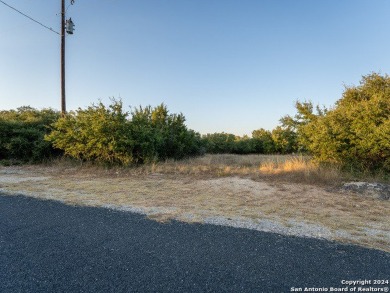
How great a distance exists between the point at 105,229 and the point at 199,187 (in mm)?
4613

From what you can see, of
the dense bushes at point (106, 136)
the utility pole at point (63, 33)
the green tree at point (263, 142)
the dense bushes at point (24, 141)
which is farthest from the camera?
the green tree at point (263, 142)

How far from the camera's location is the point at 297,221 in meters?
4.76

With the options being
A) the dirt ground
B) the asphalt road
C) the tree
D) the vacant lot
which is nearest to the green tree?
the tree

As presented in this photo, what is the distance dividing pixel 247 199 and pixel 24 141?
14234 millimetres

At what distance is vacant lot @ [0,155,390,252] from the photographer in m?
4.49

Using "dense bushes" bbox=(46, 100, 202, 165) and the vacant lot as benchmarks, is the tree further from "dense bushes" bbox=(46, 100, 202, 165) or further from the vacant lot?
"dense bushes" bbox=(46, 100, 202, 165)

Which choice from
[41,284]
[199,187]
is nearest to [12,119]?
[199,187]

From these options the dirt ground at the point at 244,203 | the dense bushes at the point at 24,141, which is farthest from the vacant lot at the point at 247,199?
the dense bushes at the point at 24,141

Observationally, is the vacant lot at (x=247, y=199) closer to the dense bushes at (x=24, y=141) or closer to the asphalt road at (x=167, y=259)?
the asphalt road at (x=167, y=259)

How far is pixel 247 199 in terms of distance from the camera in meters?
6.77

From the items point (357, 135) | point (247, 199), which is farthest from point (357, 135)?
point (247, 199)

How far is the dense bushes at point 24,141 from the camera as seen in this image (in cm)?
1441

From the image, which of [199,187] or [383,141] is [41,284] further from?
[383,141]

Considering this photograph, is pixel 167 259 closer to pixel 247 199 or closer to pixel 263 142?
pixel 247 199
